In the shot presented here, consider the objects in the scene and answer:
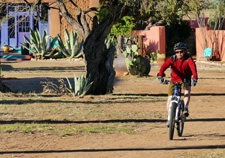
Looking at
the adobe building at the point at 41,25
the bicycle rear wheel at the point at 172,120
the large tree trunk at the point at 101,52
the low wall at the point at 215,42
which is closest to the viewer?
the bicycle rear wheel at the point at 172,120

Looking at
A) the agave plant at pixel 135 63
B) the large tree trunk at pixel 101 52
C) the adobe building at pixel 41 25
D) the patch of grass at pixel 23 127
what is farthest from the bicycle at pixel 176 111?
the adobe building at pixel 41 25

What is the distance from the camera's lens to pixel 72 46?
3206 cm

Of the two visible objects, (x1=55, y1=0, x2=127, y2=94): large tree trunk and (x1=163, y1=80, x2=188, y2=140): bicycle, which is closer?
(x1=163, y1=80, x2=188, y2=140): bicycle

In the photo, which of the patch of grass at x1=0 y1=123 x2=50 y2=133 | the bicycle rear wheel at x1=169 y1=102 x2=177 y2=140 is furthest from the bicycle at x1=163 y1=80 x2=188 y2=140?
the patch of grass at x1=0 y1=123 x2=50 y2=133

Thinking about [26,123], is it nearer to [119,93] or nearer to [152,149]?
[152,149]

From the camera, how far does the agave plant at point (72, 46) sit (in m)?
31.6

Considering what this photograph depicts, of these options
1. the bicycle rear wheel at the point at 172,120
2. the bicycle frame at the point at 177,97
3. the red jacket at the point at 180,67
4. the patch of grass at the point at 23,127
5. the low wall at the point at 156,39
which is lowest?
the patch of grass at the point at 23,127

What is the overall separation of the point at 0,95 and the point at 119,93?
3.49 m

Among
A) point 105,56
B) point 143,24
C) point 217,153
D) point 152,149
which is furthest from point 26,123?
point 143,24

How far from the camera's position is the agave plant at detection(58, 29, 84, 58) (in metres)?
31.6

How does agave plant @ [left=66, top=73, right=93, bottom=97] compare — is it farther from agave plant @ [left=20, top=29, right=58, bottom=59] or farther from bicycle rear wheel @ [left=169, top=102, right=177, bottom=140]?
agave plant @ [left=20, top=29, right=58, bottom=59]

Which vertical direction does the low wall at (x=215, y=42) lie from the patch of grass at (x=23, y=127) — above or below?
above

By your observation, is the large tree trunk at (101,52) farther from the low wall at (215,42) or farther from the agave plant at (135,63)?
the low wall at (215,42)

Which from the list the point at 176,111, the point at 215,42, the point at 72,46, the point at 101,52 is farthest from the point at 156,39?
the point at 176,111
